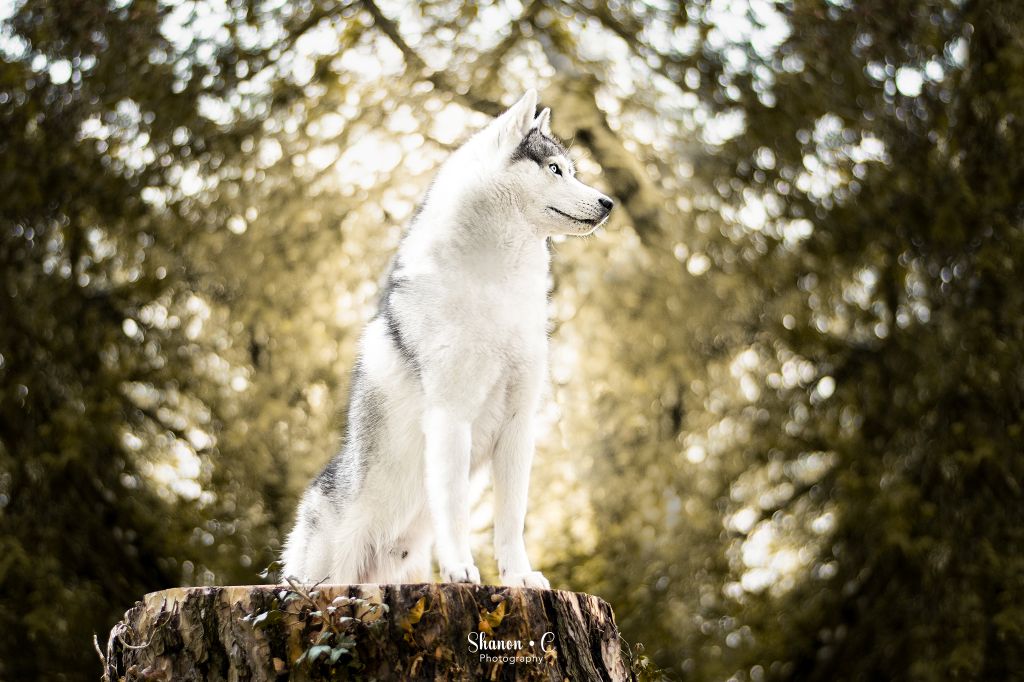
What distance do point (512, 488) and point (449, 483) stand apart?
0.84ft

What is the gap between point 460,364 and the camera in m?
2.86

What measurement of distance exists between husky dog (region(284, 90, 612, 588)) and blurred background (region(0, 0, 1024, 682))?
3037 millimetres

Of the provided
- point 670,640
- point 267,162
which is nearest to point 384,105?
point 267,162

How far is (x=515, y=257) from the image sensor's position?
301cm

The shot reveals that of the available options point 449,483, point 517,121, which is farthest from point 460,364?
point 517,121

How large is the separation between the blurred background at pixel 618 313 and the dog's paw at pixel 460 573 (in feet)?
10.7

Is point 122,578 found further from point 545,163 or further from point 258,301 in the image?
point 545,163

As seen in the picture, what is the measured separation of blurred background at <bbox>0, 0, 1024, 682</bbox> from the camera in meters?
5.42

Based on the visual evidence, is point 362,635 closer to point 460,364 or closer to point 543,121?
point 460,364

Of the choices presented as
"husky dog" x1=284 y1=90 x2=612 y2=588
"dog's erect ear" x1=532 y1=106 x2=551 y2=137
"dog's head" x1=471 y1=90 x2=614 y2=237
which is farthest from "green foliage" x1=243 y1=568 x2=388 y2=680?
"dog's erect ear" x1=532 y1=106 x2=551 y2=137

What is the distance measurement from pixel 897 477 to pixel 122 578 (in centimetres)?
418

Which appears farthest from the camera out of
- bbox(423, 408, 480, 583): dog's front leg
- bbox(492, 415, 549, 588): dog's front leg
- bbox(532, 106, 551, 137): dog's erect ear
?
bbox(532, 106, 551, 137): dog's erect ear

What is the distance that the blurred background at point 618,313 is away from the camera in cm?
542

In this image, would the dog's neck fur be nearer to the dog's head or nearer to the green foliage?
the dog's head
